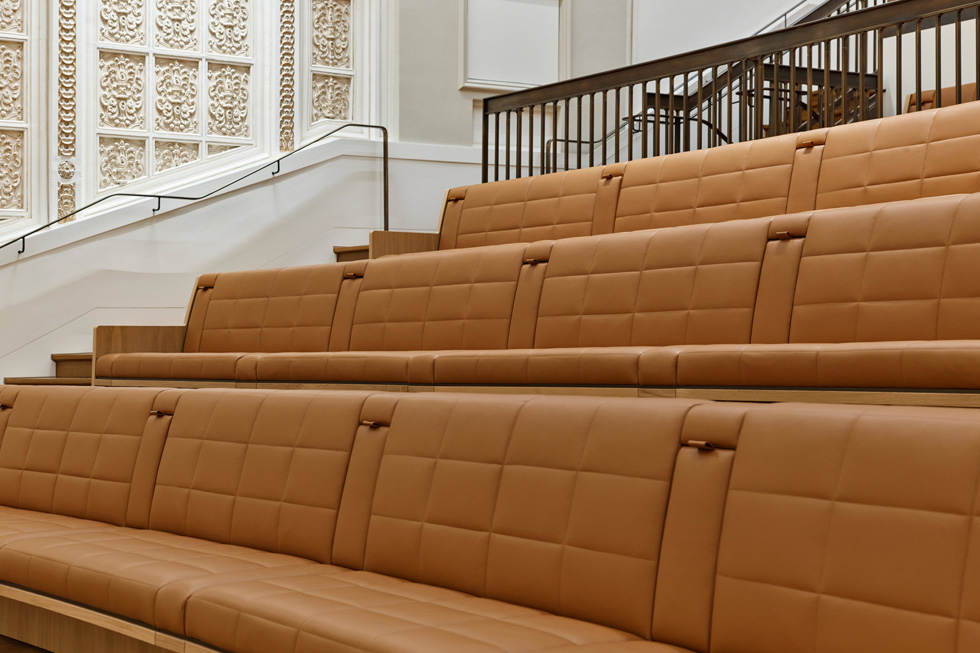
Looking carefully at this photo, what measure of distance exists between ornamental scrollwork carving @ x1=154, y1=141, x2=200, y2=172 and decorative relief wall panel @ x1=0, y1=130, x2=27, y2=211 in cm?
45

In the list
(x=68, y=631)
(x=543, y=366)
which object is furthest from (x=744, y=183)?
(x=68, y=631)

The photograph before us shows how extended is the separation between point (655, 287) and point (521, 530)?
0.79 meters

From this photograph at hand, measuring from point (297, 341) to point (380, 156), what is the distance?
1.48m

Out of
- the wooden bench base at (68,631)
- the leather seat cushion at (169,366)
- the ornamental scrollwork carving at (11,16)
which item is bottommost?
the wooden bench base at (68,631)

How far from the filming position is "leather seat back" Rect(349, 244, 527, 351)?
212 centimetres

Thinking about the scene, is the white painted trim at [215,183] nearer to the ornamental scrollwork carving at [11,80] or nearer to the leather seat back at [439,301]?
the ornamental scrollwork carving at [11,80]

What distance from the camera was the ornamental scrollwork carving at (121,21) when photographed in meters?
3.50

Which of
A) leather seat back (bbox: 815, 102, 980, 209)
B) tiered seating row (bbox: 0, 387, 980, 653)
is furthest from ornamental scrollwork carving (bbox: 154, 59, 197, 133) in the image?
leather seat back (bbox: 815, 102, 980, 209)

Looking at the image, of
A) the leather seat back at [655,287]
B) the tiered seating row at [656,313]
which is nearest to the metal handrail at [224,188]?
the tiered seating row at [656,313]

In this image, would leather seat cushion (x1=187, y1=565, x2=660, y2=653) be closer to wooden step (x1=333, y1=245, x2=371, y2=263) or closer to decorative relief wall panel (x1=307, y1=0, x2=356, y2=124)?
wooden step (x1=333, y1=245, x2=371, y2=263)

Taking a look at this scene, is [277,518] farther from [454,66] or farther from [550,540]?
[454,66]

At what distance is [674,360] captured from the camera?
1563 mm

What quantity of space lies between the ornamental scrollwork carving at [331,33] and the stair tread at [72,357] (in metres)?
1.49

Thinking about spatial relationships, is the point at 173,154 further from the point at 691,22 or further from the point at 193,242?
the point at 691,22
